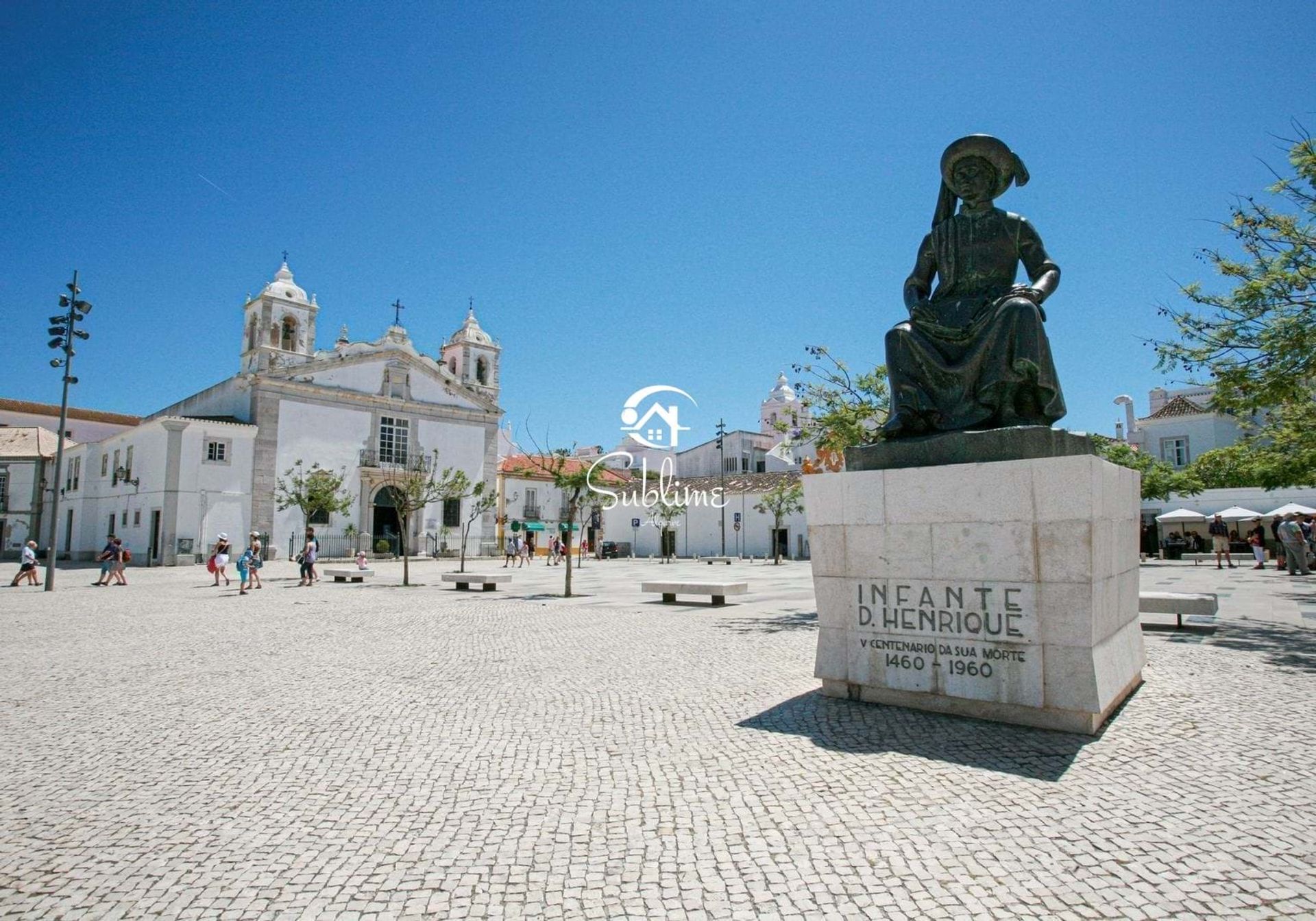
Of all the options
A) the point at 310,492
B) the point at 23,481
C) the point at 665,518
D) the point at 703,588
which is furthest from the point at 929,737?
the point at 23,481

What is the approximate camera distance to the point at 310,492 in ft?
84.8

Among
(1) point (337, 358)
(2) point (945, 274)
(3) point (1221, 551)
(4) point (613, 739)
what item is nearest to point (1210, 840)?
(4) point (613, 739)

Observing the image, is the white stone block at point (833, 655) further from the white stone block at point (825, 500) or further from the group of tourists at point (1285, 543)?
the group of tourists at point (1285, 543)

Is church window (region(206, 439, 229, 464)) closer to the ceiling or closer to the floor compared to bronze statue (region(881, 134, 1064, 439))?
closer to the ceiling

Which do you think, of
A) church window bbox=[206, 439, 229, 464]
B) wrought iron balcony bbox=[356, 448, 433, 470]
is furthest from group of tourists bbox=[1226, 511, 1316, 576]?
church window bbox=[206, 439, 229, 464]

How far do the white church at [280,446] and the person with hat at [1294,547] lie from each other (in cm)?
3419

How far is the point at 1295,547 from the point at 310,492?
2986 cm

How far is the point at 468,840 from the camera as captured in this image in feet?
9.69

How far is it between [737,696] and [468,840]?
283 cm

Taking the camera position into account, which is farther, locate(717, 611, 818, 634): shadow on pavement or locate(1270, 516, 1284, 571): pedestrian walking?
locate(1270, 516, 1284, 571): pedestrian walking

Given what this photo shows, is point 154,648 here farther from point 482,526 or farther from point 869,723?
point 482,526

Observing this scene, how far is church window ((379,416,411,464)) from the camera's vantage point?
126 ft

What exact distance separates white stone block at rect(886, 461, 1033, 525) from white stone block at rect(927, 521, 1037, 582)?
5cm

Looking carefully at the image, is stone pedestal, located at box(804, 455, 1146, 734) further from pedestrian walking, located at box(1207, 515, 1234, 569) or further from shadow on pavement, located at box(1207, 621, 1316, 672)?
pedestrian walking, located at box(1207, 515, 1234, 569)
